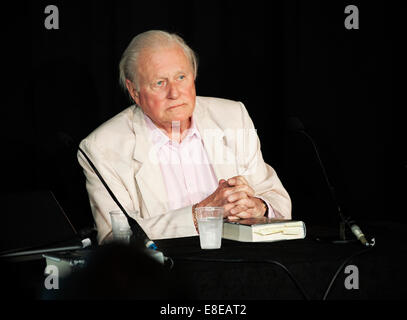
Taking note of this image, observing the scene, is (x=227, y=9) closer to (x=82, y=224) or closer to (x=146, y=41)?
(x=146, y=41)

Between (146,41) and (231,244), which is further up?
(146,41)

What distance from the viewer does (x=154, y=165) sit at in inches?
96.7

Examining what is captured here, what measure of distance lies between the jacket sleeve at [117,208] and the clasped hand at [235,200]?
118mm

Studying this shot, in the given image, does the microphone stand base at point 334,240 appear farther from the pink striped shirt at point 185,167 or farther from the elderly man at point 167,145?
the pink striped shirt at point 185,167

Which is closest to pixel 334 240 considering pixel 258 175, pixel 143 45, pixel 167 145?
pixel 258 175

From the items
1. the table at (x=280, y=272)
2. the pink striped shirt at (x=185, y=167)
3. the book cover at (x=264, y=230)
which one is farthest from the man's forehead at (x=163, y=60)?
the table at (x=280, y=272)

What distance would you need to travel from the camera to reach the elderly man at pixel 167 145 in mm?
2404

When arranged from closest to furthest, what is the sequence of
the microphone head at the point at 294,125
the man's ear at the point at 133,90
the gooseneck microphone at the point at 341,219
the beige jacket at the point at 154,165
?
the gooseneck microphone at the point at 341,219 → the microphone head at the point at 294,125 → the beige jacket at the point at 154,165 → the man's ear at the point at 133,90

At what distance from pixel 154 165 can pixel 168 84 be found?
38 centimetres

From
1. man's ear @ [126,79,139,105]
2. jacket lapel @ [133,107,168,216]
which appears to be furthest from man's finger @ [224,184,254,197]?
man's ear @ [126,79,139,105]

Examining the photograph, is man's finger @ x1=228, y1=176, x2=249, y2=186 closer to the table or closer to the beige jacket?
the beige jacket
